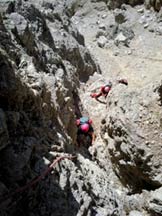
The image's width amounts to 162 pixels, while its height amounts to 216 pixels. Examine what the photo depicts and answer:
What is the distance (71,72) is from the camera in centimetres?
1141

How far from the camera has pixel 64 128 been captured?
8.09 metres

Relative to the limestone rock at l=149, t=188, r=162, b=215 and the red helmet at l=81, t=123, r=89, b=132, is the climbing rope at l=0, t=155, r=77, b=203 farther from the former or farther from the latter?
the red helmet at l=81, t=123, r=89, b=132

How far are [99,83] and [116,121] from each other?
391 centimetres

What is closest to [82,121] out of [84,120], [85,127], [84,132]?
[84,120]

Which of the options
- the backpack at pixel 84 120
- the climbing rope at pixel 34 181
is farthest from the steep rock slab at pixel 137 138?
the climbing rope at pixel 34 181

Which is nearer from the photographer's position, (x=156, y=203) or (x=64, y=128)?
(x=156, y=203)

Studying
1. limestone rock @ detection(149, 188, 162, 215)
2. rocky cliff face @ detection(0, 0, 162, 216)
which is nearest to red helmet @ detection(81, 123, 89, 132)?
rocky cliff face @ detection(0, 0, 162, 216)

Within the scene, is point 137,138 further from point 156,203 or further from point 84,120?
point 84,120

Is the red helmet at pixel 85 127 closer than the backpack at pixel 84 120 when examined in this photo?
Yes

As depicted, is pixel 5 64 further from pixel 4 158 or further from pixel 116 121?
pixel 116 121

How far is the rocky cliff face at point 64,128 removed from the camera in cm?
534

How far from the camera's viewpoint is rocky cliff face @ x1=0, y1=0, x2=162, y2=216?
210 inches

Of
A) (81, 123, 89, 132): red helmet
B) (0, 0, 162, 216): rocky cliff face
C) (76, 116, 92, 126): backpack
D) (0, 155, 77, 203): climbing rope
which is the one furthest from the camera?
(76, 116, 92, 126): backpack

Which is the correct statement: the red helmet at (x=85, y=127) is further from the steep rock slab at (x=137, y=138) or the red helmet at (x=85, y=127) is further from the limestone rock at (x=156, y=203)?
the limestone rock at (x=156, y=203)
